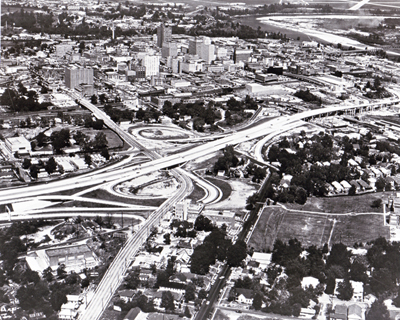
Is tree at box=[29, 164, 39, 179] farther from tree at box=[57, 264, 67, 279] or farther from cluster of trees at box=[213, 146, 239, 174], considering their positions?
tree at box=[57, 264, 67, 279]

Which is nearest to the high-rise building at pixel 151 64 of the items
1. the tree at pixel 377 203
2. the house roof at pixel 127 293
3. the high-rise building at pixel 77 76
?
the high-rise building at pixel 77 76

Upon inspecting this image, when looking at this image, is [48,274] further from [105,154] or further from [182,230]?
[105,154]

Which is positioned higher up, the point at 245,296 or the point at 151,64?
the point at 151,64

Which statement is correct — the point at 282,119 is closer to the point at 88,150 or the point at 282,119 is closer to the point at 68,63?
the point at 88,150

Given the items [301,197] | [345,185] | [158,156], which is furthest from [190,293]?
[158,156]

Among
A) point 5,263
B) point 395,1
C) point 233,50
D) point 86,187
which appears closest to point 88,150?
point 86,187

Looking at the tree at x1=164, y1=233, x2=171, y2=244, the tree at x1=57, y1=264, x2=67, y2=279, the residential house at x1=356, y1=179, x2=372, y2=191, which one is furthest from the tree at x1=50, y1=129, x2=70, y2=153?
the residential house at x1=356, y1=179, x2=372, y2=191
